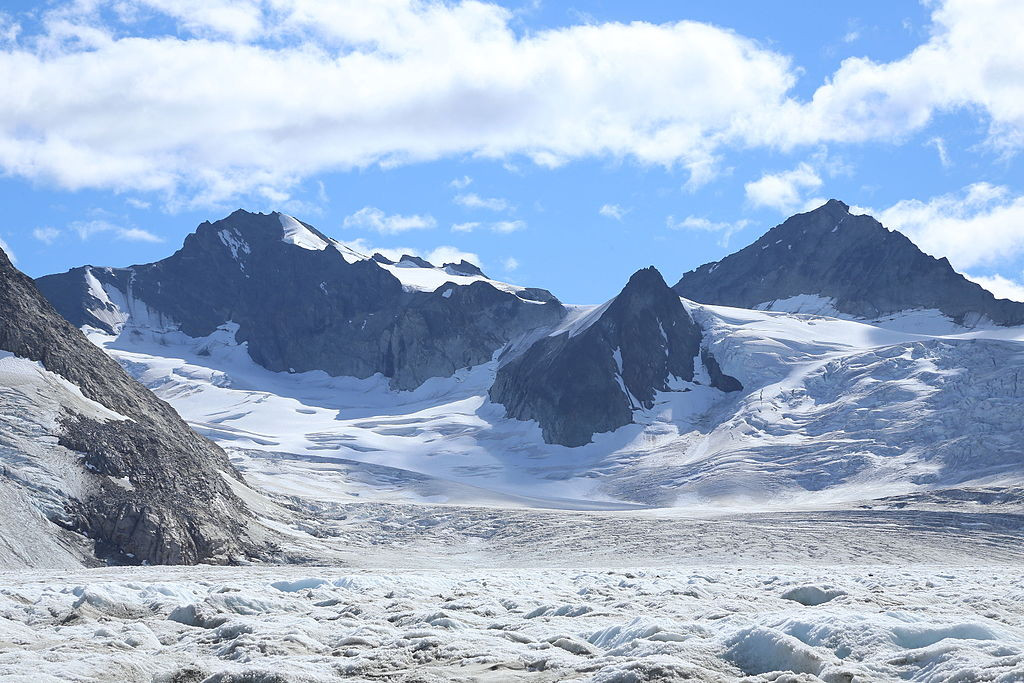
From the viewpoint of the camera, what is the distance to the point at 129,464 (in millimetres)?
70375

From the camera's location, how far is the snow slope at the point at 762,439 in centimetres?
12275

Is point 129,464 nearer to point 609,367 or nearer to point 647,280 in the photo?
point 609,367

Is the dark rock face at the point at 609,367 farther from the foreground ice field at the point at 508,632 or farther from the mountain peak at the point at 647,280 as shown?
the foreground ice field at the point at 508,632

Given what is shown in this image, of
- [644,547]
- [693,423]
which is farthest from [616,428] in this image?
[644,547]

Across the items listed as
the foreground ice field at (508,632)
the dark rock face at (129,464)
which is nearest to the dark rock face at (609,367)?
the dark rock face at (129,464)

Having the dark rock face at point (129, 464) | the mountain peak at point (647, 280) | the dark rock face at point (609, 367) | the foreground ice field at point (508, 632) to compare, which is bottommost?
the foreground ice field at point (508, 632)

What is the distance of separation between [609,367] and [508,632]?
500ft

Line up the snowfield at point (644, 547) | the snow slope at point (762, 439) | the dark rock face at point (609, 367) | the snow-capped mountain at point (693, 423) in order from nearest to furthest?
1. the snowfield at point (644, 547)
2. the snow slope at point (762, 439)
3. the snow-capped mountain at point (693, 423)
4. the dark rock face at point (609, 367)

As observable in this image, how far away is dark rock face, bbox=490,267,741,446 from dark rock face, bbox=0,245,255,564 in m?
84.8

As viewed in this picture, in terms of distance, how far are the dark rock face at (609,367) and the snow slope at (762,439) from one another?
3.20 m

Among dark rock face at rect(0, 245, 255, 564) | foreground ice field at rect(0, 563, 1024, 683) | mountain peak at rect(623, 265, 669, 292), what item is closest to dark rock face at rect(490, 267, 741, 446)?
mountain peak at rect(623, 265, 669, 292)

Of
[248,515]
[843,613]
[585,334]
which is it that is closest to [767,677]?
[843,613]

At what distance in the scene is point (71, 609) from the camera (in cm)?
2822

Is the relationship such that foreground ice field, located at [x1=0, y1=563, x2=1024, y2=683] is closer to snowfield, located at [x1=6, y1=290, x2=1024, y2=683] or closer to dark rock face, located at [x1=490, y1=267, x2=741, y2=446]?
snowfield, located at [x1=6, y1=290, x2=1024, y2=683]
